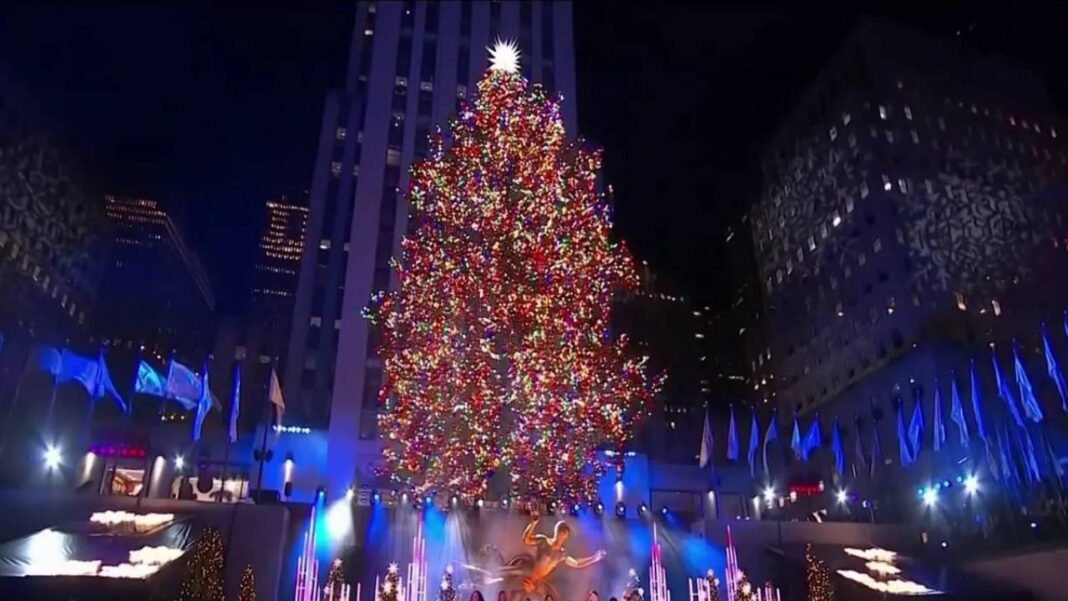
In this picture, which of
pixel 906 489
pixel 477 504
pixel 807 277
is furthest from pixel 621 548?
pixel 807 277

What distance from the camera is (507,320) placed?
21.7 metres

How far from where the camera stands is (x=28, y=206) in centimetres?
3612

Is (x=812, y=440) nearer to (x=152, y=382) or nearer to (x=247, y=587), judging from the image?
(x=247, y=587)

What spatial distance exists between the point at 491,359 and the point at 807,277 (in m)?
30.0

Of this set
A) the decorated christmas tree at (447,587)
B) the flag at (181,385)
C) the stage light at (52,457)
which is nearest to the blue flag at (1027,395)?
the decorated christmas tree at (447,587)

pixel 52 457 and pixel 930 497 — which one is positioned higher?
pixel 52 457

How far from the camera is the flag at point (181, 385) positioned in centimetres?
2125

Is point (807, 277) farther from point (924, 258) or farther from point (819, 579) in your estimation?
point (819, 579)

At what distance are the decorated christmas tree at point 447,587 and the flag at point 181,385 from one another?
8.69 m

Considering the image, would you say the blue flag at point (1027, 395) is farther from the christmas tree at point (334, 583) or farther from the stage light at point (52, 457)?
the stage light at point (52, 457)

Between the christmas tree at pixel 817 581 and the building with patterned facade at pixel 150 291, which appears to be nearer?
the christmas tree at pixel 817 581

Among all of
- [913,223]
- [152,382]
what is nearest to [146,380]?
[152,382]

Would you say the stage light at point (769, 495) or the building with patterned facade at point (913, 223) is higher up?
the building with patterned facade at point (913, 223)

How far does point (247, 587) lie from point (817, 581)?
13.2 metres
